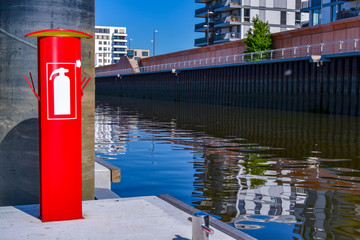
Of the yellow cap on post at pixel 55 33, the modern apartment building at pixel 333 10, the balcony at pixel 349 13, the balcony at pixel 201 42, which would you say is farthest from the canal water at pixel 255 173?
the balcony at pixel 201 42

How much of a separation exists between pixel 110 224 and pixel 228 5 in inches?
3002

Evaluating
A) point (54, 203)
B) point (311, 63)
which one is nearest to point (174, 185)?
point (54, 203)

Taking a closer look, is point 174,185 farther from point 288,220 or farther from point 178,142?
point 178,142

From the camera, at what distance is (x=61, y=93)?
5.32m

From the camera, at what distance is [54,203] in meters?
5.29

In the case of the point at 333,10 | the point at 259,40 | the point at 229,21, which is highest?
the point at 229,21

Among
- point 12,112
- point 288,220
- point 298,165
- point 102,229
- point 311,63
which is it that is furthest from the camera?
point 311,63

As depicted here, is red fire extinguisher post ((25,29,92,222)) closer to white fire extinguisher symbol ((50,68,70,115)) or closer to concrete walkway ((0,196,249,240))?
white fire extinguisher symbol ((50,68,70,115))

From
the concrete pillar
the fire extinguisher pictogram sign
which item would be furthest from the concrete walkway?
the fire extinguisher pictogram sign

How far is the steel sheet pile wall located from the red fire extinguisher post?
24.5 metres

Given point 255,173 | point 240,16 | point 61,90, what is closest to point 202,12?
point 240,16

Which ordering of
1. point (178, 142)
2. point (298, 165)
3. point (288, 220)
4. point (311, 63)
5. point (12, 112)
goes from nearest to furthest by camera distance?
point (12, 112) → point (288, 220) → point (298, 165) → point (178, 142) → point (311, 63)

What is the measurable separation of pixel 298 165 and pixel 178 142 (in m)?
5.32

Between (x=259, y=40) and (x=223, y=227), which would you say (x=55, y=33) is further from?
(x=259, y=40)
